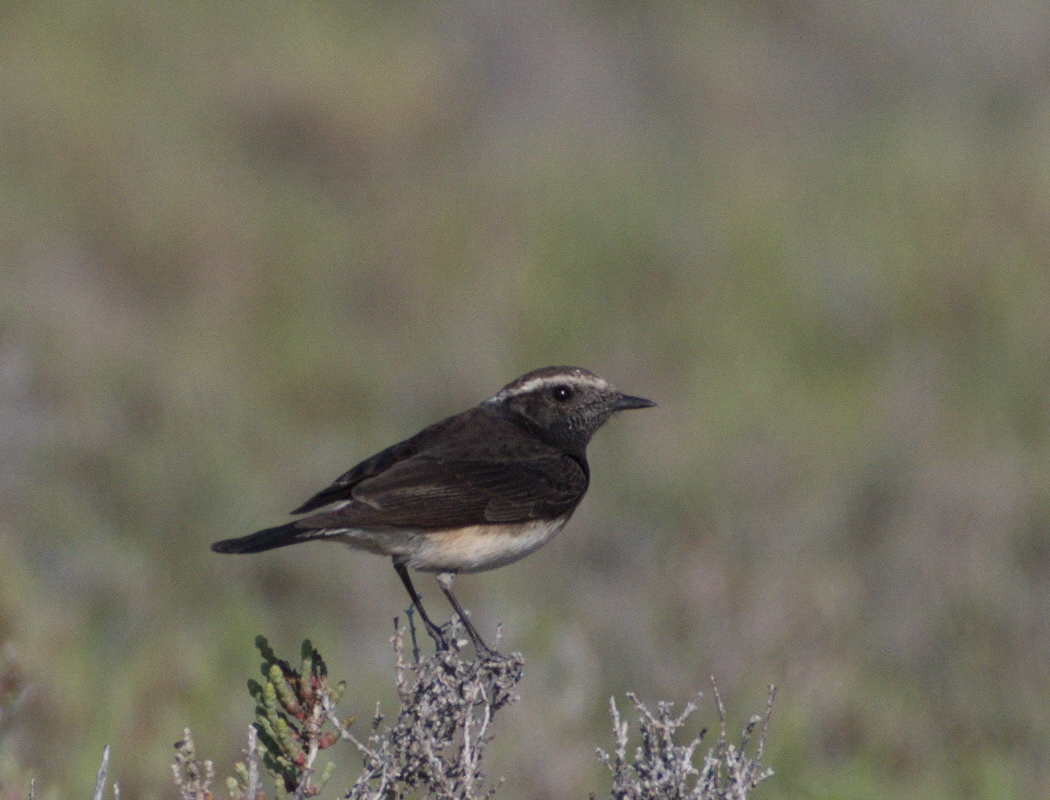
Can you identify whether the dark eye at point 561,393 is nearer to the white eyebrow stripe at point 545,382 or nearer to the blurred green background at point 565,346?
the white eyebrow stripe at point 545,382

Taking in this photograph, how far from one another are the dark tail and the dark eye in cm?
146

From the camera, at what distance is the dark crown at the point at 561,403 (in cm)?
614

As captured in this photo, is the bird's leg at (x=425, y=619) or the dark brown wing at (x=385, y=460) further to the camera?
the dark brown wing at (x=385, y=460)

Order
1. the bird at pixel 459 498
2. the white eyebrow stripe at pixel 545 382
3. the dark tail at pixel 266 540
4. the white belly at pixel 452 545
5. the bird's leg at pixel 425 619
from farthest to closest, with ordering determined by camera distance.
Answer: the white eyebrow stripe at pixel 545 382 < the white belly at pixel 452 545 < the bird at pixel 459 498 < the dark tail at pixel 266 540 < the bird's leg at pixel 425 619

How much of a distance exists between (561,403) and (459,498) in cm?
92

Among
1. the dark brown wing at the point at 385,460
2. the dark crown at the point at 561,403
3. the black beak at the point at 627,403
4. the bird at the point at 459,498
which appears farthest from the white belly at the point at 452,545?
the black beak at the point at 627,403

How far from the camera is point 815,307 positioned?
15.3 meters

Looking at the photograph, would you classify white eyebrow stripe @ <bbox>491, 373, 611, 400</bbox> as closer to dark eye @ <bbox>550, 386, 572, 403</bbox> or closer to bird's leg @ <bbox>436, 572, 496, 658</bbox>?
dark eye @ <bbox>550, 386, 572, 403</bbox>

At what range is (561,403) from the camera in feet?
20.3

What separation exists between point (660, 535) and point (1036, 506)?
2.40 meters

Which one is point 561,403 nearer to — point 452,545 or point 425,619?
point 452,545

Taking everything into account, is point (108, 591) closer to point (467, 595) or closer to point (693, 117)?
point (467, 595)

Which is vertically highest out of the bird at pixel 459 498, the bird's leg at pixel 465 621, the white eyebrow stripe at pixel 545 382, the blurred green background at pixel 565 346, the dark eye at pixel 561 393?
the blurred green background at pixel 565 346

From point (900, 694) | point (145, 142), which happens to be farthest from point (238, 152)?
point (900, 694)
